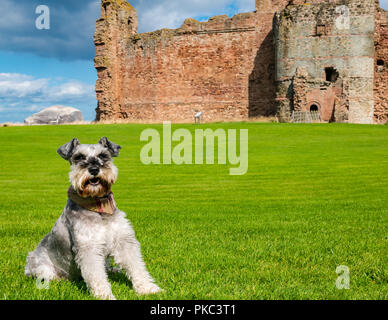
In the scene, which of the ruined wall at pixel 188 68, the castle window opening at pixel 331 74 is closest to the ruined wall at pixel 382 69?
the castle window opening at pixel 331 74

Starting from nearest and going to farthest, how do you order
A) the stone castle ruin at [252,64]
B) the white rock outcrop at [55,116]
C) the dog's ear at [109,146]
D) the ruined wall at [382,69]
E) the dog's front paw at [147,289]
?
1. the dog's front paw at [147,289]
2. the dog's ear at [109,146]
3. the stone castle ruin at [252,64]
4. the ruined wall at [382,69]
5. the white rock outcrop at [55,116]

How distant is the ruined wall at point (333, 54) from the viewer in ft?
105

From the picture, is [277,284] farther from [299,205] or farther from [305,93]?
[305,93]

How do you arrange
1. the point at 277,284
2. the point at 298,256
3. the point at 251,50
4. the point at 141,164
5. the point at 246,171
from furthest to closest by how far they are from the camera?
the point at 251,50
the point at 141,164
the point at 246,171
the point at 298,256
the point at 277,284

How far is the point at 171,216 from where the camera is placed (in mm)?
7977

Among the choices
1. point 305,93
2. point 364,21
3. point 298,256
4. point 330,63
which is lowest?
point 298,256

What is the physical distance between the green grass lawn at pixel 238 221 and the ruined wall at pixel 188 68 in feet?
69.1

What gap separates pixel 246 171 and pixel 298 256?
8679mm

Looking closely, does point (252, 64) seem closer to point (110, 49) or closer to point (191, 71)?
point (191, 71)

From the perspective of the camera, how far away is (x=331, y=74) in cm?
3316

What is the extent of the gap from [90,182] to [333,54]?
31.9 m

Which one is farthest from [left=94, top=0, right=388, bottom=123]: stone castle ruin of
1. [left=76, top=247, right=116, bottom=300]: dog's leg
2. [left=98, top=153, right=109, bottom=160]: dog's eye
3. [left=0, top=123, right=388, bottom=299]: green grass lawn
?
[left=76, top=247, right=116, bottom=300]: dog's leg

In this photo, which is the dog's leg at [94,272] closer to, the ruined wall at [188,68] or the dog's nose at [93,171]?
the dog's nose at [93,171]

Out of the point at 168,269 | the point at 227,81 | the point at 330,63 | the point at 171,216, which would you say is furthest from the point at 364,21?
the point at 168,269
